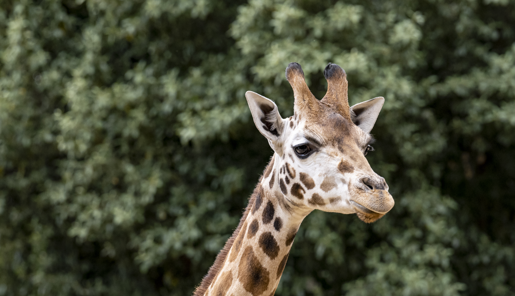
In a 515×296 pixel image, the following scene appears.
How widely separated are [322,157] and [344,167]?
0.16 m

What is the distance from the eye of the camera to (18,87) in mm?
7750

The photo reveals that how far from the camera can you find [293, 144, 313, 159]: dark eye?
119 inches

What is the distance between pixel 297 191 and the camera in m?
3.03

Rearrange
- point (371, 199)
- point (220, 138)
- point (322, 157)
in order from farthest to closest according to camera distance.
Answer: point (220, 138) → point (322, 157) → point (371, 199)

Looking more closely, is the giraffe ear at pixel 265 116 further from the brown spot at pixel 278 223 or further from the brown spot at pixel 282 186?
the brown spot at pixel 278 223

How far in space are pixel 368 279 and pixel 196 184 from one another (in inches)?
99.3

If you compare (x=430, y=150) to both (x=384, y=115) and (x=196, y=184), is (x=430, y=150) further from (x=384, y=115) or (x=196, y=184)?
(x=196, y=184)

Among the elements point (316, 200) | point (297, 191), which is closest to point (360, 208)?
point (316, 200)

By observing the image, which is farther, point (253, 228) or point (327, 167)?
point (253, 228)

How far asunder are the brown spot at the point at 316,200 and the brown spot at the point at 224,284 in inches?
27.4

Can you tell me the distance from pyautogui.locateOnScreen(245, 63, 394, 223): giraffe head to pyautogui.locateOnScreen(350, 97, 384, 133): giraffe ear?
7.6 inches

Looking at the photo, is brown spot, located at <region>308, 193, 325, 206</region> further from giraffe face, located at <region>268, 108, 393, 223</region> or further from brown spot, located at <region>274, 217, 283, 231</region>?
brown spot, located at <region>274, 217, 283, 231</region>

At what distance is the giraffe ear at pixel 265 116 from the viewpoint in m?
3.17

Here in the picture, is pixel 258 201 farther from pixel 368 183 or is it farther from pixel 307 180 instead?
pixel 368 183
